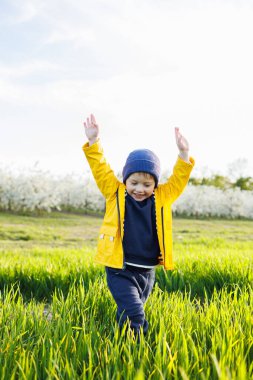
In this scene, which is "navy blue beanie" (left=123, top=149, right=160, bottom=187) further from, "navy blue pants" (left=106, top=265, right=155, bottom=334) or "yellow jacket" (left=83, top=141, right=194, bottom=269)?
"navy blue pants" (left=106, top=265, right=155, bottom=334)

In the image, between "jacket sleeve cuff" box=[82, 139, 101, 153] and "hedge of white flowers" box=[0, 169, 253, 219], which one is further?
"hedge of white flowers" box=[0, 169, 253, 219]

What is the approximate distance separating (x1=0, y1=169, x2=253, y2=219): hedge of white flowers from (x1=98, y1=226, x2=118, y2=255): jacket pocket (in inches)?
1384

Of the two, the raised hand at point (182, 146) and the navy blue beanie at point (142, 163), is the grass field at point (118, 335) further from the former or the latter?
the raised hand at point (182, 146)

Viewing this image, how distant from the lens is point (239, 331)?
248 cm

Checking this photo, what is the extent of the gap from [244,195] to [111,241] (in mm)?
49109

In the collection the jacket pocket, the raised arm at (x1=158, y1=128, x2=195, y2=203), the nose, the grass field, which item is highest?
the raised arm at (x1=158, y1=128, x2=195, y2=203)

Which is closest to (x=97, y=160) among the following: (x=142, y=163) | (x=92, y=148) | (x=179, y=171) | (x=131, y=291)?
(x=92, y=148)

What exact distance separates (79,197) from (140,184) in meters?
43.4

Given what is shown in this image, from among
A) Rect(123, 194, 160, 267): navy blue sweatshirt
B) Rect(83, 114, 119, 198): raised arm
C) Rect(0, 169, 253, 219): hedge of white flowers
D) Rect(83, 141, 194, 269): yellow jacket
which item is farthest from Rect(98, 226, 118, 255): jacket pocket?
Rect(0, 169, 253, 219): hedge of white flowers

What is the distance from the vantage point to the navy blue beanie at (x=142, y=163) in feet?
9.59

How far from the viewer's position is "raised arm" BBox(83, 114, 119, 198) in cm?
306

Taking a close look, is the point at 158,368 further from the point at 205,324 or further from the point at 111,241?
the point at 111,241

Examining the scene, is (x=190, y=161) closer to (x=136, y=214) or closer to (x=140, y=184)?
(x=140, y=184)

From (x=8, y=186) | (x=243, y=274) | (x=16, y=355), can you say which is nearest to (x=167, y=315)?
(x=16, y=355)
